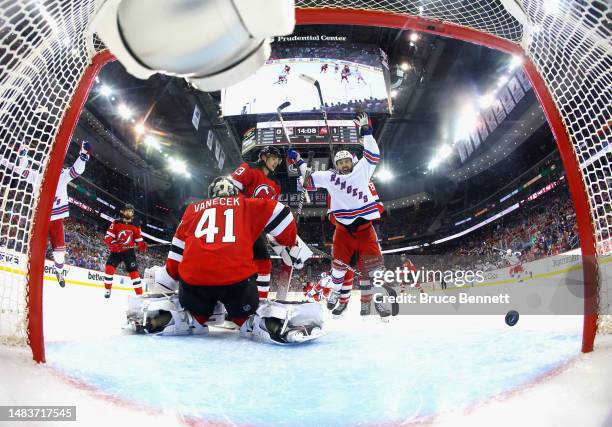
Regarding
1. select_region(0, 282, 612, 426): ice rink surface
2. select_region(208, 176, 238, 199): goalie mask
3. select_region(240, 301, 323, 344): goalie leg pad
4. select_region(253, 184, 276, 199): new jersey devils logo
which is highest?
select_region(253, 184, 276, 199): new jersey devils logo

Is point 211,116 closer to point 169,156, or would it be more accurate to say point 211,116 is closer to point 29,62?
point 169,156

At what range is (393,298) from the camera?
3408 millimetres

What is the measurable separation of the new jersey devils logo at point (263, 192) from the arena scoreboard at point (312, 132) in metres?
4.37

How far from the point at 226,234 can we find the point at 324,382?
2.99 ft

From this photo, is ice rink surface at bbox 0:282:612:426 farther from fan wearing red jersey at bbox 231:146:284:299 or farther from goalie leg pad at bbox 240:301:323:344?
fan wearing red jersey at bbox 231:146:284:299

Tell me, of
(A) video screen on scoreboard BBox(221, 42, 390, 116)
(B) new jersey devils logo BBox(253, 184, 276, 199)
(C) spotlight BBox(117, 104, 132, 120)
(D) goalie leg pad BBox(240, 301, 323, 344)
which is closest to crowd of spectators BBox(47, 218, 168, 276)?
(C) spotlight BBox(117, 104, 132, 120)

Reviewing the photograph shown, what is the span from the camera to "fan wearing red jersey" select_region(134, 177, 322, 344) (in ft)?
5.68

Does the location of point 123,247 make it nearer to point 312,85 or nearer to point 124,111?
point 312,85

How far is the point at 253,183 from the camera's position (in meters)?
2.93

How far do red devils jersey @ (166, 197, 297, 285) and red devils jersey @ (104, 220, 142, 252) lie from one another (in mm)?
3463

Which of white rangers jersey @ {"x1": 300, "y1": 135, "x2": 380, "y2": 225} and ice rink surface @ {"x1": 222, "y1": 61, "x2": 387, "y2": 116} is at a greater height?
ice rink surface @ {"x1": 222, "y1": 61, "x2": 387, "y2": 116}

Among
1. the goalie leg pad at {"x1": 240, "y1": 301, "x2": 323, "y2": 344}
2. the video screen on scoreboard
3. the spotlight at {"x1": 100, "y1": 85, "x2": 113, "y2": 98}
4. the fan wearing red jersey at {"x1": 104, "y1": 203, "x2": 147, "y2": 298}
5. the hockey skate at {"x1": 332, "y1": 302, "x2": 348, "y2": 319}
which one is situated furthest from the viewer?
the spotlight at {"x1": 100, "y1": 85, "x2": 113, "y2": 98}

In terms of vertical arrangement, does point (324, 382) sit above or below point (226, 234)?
below

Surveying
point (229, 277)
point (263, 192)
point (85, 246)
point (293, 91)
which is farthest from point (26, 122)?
point (85, 246)
